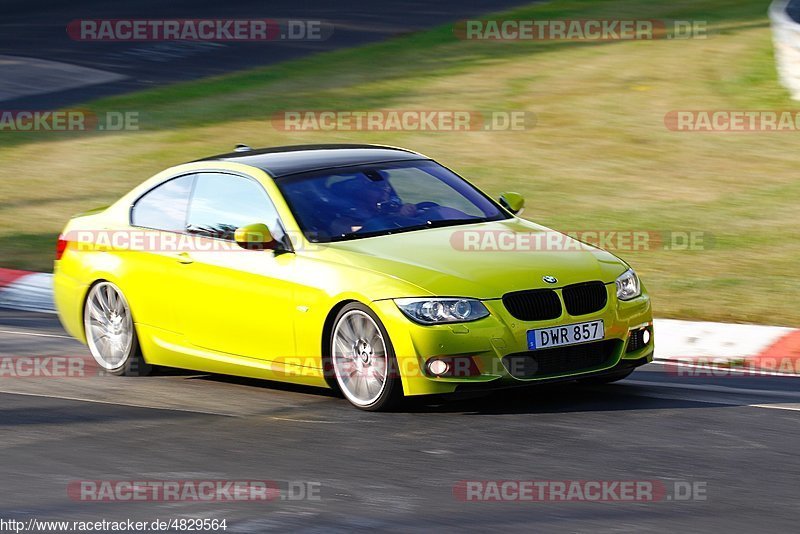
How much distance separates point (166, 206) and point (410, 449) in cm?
312

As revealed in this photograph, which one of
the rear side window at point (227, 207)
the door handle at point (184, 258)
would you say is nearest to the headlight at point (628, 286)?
the rear side window at point (227, 207)

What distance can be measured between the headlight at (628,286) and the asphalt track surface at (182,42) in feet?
52.2

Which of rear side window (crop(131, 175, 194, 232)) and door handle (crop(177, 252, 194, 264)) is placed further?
rear side window (crop(131, 175, 194, 232))

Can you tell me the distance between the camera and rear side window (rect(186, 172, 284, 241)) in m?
9.02

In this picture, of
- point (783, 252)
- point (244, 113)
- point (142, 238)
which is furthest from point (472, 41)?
point (142, 238)

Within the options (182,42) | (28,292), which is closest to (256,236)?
(28,292)

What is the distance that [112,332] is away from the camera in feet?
32.7

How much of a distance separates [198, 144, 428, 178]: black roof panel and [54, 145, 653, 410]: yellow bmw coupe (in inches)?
0.8

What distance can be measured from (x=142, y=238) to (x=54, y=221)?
23.2ft

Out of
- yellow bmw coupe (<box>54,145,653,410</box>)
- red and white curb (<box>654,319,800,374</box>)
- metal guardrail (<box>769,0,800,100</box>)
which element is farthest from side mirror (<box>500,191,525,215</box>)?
metal guardrail (<box>769,0,800,100</box>)

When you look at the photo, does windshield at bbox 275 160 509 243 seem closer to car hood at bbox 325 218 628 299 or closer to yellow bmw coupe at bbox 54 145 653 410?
yellow bmw coupe at bbox 54 145 653 410

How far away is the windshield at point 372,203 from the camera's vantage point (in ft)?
28.9

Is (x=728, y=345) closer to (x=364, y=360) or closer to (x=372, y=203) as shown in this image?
(x=372, y=203)

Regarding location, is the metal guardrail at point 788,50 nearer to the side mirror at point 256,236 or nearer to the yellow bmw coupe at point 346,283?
the yellow bmw coupe at point 346,283
